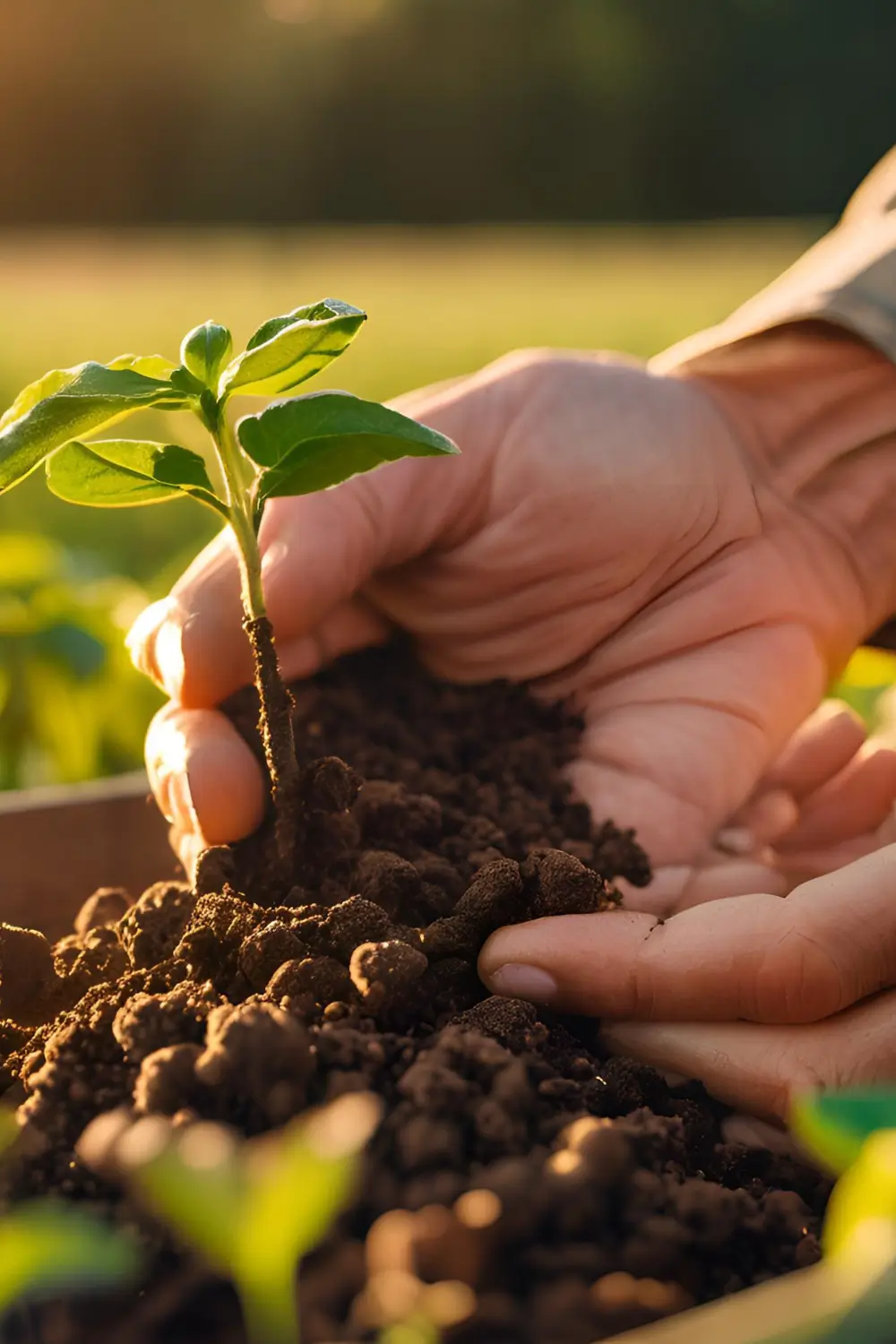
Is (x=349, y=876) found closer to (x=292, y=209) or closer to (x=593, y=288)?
(x=593, y=288)

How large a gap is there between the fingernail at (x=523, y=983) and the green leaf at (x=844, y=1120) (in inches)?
11.0

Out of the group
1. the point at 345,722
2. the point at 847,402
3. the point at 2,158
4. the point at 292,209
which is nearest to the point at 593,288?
the point at 847,402

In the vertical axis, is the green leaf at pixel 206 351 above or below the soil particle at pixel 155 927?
above

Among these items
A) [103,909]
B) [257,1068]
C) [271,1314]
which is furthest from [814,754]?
A: [271,1314]

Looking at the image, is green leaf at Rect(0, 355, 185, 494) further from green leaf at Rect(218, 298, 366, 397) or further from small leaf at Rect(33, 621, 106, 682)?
small leaf at Rect(33, 621, 106, 682)

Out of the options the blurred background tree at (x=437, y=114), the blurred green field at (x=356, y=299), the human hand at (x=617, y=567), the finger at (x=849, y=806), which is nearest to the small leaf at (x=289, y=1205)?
the human hand at (x=617, y=567)

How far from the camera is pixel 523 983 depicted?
650 millimetres

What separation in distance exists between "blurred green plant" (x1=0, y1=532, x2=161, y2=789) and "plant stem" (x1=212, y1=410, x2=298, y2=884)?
706 millimetres

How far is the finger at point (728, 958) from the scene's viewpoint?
64 centimetres

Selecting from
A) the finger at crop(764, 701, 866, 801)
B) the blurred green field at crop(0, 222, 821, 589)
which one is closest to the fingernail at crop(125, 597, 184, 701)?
the finger at crop(764, 701, 866, 801)

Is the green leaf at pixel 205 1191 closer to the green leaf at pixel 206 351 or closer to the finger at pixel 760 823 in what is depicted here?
the green leaf at pixel 206 351

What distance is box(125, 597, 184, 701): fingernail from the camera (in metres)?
0.83

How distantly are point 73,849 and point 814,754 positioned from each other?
0.67m

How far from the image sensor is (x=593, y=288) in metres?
5.25
